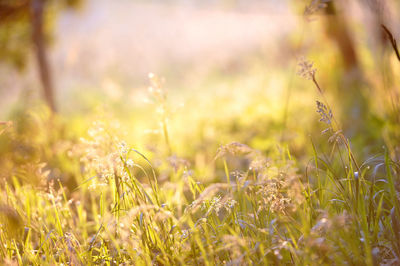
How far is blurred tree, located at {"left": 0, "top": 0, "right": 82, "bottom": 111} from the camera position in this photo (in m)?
5.59

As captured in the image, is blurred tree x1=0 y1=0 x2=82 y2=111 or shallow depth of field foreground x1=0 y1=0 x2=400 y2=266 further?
blurred tree x1=0 y1=0 x2=82 y2=111

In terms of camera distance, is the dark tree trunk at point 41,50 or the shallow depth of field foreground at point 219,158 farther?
the dark tree trunk at point 41,50

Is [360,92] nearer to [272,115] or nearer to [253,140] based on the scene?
[272,115]

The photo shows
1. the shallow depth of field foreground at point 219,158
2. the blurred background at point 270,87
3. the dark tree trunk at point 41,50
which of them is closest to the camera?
the shallow depth of field foreground at point 219,158

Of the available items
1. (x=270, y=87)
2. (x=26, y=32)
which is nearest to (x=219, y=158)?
(x=270, y=87)

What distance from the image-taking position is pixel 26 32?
6438 mm

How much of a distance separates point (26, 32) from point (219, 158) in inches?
223

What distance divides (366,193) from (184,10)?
1240 inches

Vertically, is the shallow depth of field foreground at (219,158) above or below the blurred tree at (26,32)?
below

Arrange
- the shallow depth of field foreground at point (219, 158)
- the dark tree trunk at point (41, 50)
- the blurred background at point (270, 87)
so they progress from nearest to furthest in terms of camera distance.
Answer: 1. the shallow depth of field foreground at point (219, 158)
2. the blurred background at point (270, 87)
3. the dark tree trunk at point (41, 50)

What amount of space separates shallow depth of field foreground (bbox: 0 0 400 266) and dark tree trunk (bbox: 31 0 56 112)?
0.03m

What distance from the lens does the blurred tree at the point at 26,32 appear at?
559 centimetres

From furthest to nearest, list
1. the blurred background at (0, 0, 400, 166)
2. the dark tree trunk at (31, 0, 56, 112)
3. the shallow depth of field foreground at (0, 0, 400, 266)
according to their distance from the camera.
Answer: the dark tree trunk at (31, 0, 56, 112) < the blurred background at (0, 0, 400, 166) < the shallow depth of field foreground at (0, 0, 400, 266)

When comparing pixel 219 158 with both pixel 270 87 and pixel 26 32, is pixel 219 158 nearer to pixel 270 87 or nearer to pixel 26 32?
pixel 270 87
